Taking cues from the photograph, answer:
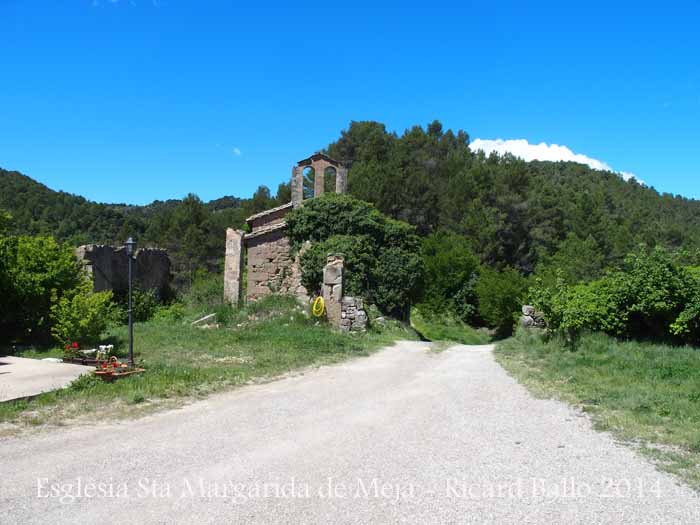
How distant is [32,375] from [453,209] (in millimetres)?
31000

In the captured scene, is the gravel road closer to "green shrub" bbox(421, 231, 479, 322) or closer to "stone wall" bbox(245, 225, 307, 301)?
"stone wall" bbox(245, 225, 307, 301)

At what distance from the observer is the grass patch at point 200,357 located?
7.14m

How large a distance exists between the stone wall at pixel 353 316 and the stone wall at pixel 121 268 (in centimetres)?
785

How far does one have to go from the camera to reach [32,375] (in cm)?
910

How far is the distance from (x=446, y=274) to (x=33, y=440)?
27170 millimetres

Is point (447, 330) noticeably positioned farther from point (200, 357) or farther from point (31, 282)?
point (31, 282)

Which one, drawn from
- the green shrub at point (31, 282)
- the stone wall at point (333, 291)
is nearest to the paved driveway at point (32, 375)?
the green shrub at point (31, 282)

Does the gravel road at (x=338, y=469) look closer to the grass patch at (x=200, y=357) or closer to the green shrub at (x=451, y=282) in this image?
the grass patch at (x=200, y=357)

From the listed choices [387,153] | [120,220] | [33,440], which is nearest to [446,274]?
[387,153]

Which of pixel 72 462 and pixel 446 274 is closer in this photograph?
pixel 72 462

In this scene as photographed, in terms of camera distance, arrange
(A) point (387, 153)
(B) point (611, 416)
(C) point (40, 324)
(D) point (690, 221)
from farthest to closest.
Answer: (D) point (690, 221)
(A) point (387, 153)
(C) point (40, 324)
(B) point (611, 416)

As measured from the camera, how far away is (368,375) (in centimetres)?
1000

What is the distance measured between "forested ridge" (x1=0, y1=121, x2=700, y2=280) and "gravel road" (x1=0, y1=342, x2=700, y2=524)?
26881 millimetres

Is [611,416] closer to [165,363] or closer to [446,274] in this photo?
[165,363]
